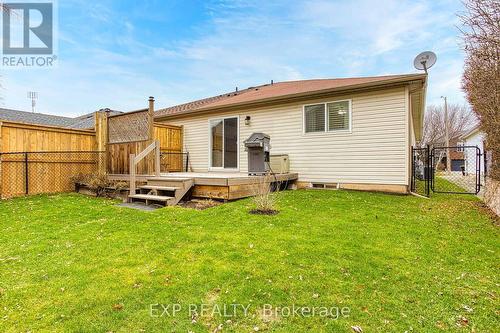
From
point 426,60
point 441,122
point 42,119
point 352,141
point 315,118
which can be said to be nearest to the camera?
point 352,141

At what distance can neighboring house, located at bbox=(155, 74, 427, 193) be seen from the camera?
734 cm

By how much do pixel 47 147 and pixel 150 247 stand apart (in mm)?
6446

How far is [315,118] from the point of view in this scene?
28.1ft

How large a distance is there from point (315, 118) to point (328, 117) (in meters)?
0.40

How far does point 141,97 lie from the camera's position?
18547 mm

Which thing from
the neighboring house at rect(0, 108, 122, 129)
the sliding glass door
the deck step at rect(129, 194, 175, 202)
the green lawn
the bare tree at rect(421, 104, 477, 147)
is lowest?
the green lawn

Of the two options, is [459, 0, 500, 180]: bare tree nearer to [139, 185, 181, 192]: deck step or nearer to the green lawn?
the green lawn

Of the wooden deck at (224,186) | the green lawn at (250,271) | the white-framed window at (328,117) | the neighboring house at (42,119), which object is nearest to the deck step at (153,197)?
the wooden deck at (224,186)

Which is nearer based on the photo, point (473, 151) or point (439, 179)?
point (439, 179)

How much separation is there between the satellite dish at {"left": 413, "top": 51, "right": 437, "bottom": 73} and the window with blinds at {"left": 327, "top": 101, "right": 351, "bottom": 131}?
270 centimetres

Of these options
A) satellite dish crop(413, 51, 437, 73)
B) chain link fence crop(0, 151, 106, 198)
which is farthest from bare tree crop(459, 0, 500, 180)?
chain link fence crop(0, 151, 106, 198)

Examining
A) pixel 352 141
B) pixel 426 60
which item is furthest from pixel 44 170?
pixel 426 60

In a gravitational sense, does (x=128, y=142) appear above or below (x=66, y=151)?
above

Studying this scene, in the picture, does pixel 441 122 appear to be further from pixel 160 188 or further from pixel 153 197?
pixel 153 197
